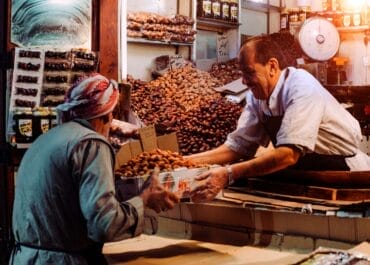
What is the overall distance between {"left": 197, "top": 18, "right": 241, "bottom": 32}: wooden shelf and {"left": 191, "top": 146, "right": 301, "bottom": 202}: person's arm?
4.79m

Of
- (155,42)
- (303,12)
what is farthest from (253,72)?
(303,12)

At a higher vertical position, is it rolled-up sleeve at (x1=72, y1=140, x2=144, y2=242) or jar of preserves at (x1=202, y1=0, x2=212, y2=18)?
jar of preserves at (x1=202, y1=0, x2=212, y2=18)

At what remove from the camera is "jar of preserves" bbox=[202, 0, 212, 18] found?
24.2 ft

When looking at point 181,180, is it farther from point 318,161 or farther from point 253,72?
point 318,161

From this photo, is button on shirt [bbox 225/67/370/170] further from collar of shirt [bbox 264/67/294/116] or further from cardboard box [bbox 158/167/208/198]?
cardboard box [bbox 158/167/208/198]

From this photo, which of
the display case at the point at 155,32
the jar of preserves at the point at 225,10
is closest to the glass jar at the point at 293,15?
the jar of preserves at the point at 225,10

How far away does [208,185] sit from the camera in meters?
2.64

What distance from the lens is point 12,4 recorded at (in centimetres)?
463

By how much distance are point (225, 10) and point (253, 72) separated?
4.91 meters

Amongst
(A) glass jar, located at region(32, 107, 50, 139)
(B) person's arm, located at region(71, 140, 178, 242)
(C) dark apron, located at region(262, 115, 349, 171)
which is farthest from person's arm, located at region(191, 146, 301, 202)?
(A) glass jar, located at region(32, 107, 50, 139)

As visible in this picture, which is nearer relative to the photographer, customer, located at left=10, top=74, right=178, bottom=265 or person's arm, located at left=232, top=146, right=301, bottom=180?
customer, located at left=10, top=74, right=178, bottom=265

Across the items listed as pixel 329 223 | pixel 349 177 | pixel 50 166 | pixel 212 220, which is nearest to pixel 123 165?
pixel 212 220

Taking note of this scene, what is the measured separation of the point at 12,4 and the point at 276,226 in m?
3.03

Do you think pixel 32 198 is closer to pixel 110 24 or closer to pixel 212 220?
pixel 212 220
